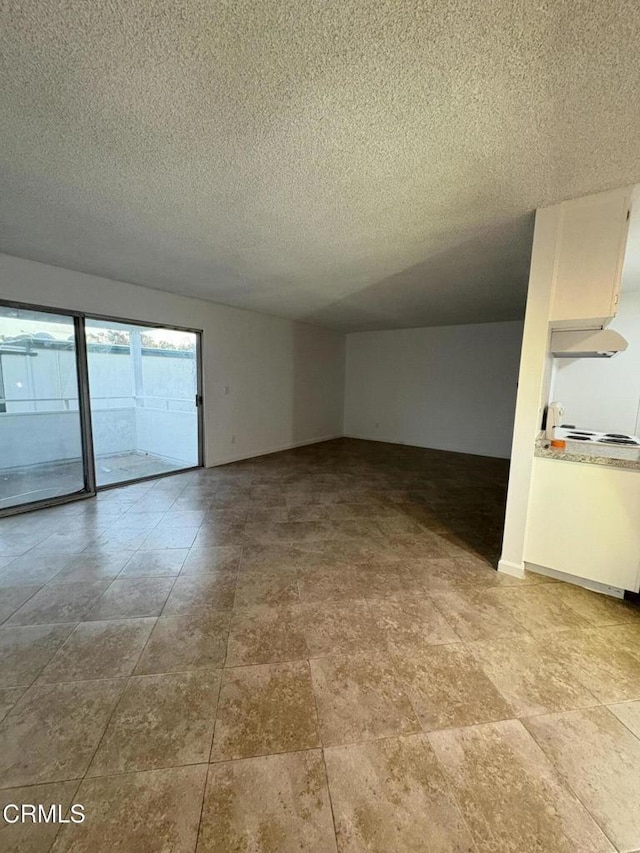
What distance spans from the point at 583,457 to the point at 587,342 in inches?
32.2

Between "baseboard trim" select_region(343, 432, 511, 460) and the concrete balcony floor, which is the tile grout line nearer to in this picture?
the concrete balcony floor

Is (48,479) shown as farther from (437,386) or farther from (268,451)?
(437,386)

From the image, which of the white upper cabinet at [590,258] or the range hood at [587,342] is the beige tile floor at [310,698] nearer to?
the range hood at [587,342]

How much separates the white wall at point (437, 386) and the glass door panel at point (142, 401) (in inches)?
156

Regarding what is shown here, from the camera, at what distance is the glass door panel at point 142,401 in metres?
4.82

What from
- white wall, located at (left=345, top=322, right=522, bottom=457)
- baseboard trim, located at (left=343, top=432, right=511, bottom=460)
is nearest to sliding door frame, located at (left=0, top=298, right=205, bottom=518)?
white wall, located at (left=345, top=322, right=522, bottom=457)

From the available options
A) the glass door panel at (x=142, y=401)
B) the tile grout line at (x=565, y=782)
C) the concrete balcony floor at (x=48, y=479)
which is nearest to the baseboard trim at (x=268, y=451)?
the glass door panel at (x=142, y=401)

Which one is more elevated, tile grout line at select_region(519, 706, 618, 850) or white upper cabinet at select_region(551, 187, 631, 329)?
white upper cabinet at select_region(551, 187, 631, 329)

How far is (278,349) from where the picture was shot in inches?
244

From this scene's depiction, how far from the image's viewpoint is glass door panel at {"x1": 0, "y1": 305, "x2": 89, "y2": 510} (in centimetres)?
334

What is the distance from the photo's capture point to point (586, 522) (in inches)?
88.0

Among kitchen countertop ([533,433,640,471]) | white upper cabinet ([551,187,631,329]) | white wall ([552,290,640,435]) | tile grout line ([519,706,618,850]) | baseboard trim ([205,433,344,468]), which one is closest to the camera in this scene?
tile grout line ([519,706,618,850])

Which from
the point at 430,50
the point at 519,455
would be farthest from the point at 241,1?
the point at 519,455

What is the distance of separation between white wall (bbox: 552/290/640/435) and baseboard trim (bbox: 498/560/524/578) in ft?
9.02
